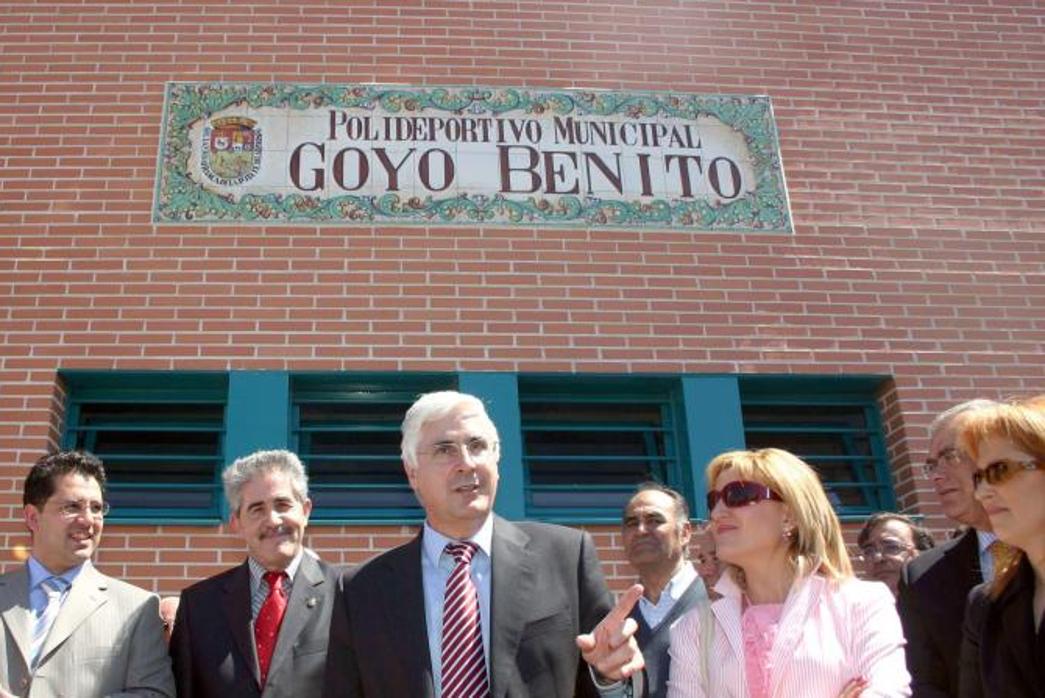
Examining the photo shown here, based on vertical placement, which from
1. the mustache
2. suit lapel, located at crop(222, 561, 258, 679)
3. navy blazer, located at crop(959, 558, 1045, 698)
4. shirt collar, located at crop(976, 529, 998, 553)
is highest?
the mustache

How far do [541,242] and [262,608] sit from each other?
3245 millimetres

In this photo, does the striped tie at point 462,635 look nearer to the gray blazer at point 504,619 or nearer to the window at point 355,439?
the gray blazer at point 504,619

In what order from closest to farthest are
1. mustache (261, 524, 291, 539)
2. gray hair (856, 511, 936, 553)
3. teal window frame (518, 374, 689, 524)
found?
mustache (261, 524, 291, 539) < gray hair (856, 511, 936, 553) < teal window frame (518, 374, 689, 524)

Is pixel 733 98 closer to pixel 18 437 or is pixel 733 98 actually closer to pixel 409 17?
pixel 409 17

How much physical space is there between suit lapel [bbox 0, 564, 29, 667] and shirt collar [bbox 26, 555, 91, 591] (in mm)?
20

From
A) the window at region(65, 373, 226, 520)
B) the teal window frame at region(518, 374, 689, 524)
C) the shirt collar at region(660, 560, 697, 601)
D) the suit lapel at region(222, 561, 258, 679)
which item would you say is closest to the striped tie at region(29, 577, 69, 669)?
the suit lapel at region(222, 561, 258, 679)

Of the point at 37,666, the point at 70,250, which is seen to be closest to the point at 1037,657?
the point at 37,666

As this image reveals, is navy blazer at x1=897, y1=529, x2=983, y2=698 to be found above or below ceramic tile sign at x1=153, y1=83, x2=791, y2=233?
below

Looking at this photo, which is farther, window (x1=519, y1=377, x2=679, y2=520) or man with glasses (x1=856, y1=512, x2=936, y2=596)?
window (x1=519, y1=377, x2=679, y2=520)

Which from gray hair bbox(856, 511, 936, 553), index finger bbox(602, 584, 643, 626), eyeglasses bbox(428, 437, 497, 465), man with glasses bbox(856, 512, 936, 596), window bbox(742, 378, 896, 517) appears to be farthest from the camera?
window bbox(742, 378, 896, 517)

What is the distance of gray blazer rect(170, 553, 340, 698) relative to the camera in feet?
12.4

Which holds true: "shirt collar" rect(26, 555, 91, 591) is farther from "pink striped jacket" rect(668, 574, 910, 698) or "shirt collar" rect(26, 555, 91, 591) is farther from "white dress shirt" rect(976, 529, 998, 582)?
"white dress shirt" rect(976, 529, 998, 582)

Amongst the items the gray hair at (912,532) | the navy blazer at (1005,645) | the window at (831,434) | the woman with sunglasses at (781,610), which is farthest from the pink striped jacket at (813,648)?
the window at (831,434)

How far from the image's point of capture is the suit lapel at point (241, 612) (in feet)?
12.6
